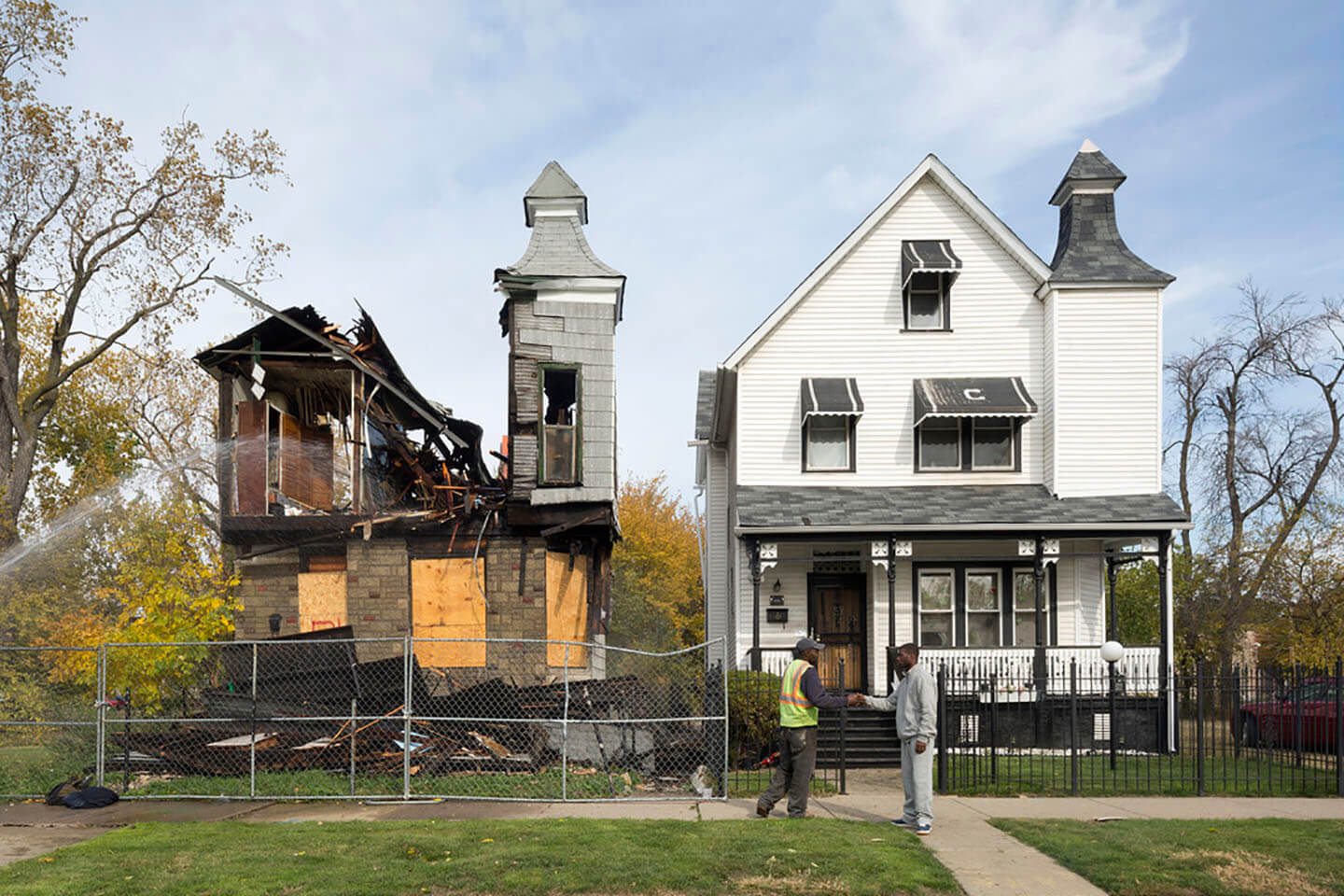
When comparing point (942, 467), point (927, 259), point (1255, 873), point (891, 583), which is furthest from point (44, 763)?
point (927, 259)

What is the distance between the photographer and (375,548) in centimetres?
1878

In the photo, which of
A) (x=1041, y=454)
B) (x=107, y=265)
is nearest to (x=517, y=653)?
(x=1041, y=454)

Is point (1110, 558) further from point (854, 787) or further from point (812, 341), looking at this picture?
point (854, 787)

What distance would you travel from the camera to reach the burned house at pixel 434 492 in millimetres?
18578

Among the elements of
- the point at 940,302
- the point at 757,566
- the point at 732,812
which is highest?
the point at 940,302

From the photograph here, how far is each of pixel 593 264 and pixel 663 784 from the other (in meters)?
9.87

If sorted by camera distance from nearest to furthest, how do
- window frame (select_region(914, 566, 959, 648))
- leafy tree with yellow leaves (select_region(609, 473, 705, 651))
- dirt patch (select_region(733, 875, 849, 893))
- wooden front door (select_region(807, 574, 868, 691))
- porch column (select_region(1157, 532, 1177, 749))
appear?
dirt patch (select_region(733, 875, 849, 893)), porch column (select_region(1157, 532, 1177, 749)), window frame (select_region(914, 566, 959, 648)), wooden front door (select_region(807, 574, 868, 691)), leafy tree with yellow leaves (select_region(609, 473, 705, 651))

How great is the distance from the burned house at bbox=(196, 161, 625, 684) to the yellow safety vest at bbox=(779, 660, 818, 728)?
304 inches

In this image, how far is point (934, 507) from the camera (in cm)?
2005

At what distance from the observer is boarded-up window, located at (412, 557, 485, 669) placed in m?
18.7

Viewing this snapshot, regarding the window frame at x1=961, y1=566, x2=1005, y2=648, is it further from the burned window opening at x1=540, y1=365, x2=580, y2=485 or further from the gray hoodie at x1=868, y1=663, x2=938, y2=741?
the gray hoodie at x1=868, y1=663, x2=938, y2=741

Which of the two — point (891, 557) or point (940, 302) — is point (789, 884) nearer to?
point (891, 557)

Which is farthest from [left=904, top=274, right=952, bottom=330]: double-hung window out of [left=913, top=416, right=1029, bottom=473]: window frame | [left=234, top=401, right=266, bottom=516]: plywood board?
[left=234, top=401, right=266, bottom=516]: plywood board

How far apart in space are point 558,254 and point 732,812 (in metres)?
11.9
